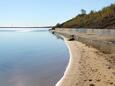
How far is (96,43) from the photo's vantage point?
25.5m

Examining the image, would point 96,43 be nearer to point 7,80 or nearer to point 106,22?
point 7,80

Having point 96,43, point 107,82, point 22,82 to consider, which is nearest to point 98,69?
point 107,82

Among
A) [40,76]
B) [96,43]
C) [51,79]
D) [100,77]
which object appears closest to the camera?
[100,77]

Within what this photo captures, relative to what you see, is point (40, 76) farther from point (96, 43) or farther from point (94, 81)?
point (96, 43)

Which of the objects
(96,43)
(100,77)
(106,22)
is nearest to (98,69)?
(100,77)

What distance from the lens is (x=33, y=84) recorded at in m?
12.2

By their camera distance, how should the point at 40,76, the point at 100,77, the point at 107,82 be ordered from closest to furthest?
the point at 107,82 → the point at 100,77 → the point at 40,76

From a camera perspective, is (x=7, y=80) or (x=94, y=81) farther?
(x=7, y=80)

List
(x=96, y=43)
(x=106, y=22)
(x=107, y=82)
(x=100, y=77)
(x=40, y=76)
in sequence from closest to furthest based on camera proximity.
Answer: (x=107, y=82), (x=100, y=77), (x=40, y=76), (x=96, y=43), (x=106, y=22)

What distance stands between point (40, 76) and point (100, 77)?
3530 mm

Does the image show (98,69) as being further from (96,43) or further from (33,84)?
(96,43)

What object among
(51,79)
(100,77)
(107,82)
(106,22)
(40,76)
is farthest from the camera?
(106,22)

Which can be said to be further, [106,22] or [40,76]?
[106,22]

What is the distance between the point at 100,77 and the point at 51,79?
252cm
